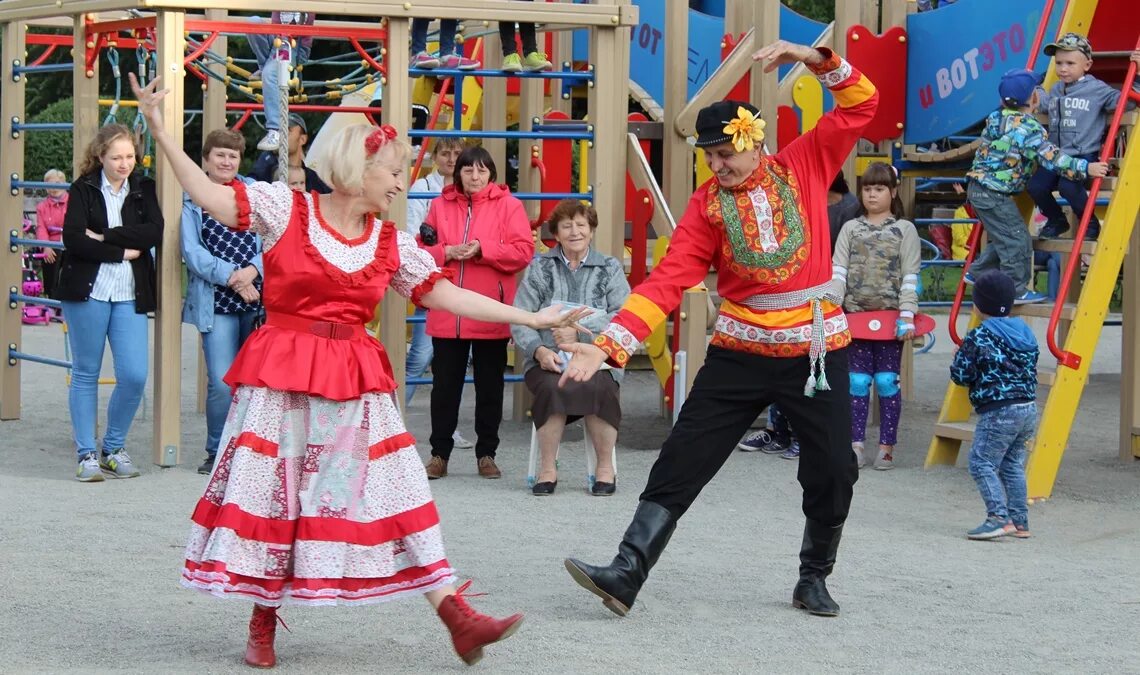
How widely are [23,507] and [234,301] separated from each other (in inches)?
55.7

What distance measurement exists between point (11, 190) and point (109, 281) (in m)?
2.25

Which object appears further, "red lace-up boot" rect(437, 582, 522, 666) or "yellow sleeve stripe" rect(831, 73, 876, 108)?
"yellow sleeve stripe" rect(831, 73, 876, 108)

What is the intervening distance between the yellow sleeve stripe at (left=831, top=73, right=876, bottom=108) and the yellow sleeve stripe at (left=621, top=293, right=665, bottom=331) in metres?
0.87

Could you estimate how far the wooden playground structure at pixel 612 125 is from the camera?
24.5 ft

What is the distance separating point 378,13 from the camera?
25.8 ft

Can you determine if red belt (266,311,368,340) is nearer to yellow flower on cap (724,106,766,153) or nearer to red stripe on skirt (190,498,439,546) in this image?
red stripe on skirt (190,498,439,546)

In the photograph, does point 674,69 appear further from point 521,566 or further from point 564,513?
point 521,566

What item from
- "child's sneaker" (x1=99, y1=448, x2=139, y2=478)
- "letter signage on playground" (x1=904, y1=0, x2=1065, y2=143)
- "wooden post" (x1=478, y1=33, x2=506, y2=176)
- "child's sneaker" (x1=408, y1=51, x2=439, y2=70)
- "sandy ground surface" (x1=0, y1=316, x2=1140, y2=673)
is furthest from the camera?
"wooden post" (x1=478, y1=33, x2=506, y2=176)

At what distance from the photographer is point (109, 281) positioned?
24.1ft

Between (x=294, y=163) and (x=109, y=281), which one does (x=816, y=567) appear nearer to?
(x=109, y=281)

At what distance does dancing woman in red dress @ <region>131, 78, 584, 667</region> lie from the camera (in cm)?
421

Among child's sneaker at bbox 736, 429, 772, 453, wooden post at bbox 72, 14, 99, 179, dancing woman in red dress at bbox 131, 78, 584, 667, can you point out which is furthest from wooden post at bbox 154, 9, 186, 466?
dancing woman in red dress at bbox 131, 78, 584, 667

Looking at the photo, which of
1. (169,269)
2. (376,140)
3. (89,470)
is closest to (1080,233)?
(376,140)

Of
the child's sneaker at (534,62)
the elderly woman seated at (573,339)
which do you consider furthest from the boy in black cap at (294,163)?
the elderly woman seated at (573,339)
